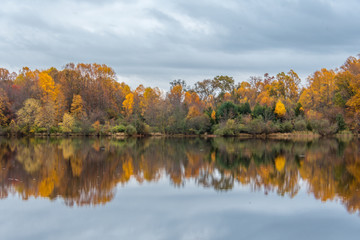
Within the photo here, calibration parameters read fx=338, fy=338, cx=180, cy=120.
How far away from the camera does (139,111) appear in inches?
2322

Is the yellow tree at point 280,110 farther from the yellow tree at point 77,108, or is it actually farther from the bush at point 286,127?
the yellow tree at point 77,108

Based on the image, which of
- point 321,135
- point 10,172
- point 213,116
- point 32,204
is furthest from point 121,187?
point 321,135

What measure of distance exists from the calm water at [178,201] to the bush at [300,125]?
115 feet

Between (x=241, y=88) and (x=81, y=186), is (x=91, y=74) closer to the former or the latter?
(x=241, y=88)

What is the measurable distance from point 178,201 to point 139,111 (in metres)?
49.3

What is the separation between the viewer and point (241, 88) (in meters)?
73.6

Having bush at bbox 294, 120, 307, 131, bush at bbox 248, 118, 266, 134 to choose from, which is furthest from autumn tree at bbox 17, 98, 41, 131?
bush at bbox 294, 120, 307, 131

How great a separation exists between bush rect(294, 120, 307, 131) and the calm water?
35.2m

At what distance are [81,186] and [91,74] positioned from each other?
1933 inches

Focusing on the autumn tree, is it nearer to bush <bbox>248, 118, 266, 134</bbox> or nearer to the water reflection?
bush <bbox>248, 118, 266, 134</bbox>

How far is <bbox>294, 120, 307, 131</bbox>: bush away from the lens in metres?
51.0

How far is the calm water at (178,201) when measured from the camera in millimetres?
7664

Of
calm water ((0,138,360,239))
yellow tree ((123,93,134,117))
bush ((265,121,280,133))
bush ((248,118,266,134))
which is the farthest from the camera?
yellow tree ((123,93,134,117))

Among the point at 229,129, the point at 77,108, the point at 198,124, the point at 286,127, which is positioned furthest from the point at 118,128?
the point at 286,127
